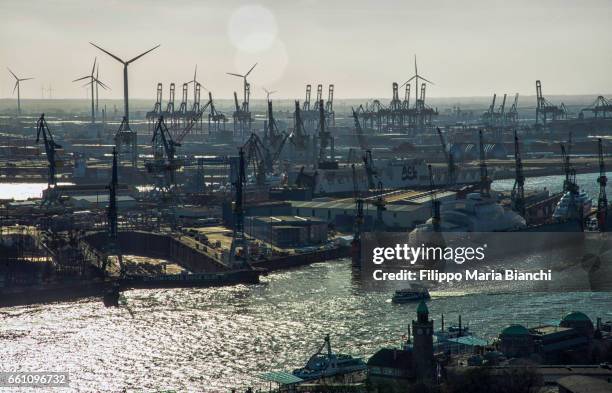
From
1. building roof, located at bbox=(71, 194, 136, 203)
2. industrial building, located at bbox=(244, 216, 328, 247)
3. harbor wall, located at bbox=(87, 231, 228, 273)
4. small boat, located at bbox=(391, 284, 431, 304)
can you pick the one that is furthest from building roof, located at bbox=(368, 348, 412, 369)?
building roof, located at bbox=(71, 194, 136, 203)

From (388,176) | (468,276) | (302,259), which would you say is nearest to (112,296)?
(302,259)

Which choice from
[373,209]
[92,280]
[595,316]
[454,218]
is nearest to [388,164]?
[373,209]

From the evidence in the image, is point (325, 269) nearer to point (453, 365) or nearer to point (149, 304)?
point (149, 304)

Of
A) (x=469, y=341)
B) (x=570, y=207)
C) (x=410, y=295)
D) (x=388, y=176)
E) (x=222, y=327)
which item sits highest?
(x=388, y=176)

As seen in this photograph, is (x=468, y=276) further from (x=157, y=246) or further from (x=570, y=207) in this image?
(x=570, y=207)

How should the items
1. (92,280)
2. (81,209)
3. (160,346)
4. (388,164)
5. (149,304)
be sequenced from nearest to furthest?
(160,346)
(149,304)
(92,280)
(81,209)
(388,164)
